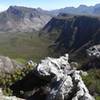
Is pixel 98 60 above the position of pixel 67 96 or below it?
below

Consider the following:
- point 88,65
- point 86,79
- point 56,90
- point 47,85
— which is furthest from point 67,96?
point 88,65

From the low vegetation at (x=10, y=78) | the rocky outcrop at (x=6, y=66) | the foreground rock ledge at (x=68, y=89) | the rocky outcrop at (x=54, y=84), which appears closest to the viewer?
the foreground rock ledge at (x=68, y=89)

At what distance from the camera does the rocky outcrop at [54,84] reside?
105 feet

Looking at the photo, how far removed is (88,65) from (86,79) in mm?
39504

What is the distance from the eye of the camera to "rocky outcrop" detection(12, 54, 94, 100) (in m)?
32.0

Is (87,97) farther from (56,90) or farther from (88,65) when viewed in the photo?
(88,65)

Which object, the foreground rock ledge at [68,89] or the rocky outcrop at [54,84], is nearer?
the foreground rock ledge at [68,89]

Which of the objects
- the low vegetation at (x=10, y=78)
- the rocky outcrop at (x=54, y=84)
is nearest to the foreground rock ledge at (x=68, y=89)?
the rocky outcrop at (x=54, y=84)

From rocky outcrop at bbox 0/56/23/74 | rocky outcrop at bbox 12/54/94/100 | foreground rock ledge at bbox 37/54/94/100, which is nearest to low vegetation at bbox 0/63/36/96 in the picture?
rocky outcrop at bbox 12/54/94/100

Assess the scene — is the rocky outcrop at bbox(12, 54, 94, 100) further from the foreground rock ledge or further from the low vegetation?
the low vegetation

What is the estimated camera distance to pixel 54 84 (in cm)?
3531

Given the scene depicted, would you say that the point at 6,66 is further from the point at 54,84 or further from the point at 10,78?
the point at 54,84

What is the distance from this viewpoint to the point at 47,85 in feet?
121

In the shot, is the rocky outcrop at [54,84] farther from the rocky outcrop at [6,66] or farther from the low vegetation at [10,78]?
the rocky outcrop at [6,66]
